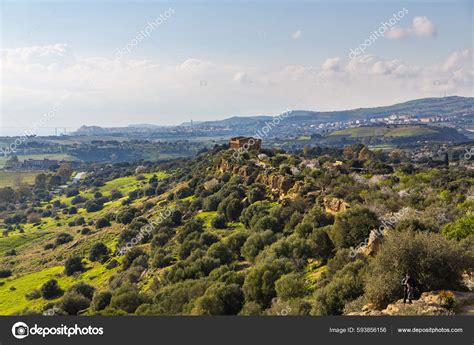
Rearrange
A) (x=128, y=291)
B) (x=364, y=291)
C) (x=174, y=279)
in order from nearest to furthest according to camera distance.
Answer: (x=364, y=291) < (x=128, y=291) < (x=174, y=279)

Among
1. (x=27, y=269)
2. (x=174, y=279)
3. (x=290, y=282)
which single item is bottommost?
(x=27, y=269)

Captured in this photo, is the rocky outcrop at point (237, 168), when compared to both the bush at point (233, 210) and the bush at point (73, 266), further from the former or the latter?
the bush at point (73, 266)

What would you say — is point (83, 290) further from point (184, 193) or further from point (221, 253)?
point (184, 193)

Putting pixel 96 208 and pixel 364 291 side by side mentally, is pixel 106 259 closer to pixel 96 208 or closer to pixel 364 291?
pixel 364 291

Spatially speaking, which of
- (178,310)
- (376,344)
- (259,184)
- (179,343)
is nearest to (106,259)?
(259,184)

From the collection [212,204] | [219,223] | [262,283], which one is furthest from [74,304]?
[212,204]

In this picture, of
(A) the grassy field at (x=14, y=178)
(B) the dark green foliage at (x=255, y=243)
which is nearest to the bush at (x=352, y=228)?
(B) the dark green foliage at (x=255, y=243)

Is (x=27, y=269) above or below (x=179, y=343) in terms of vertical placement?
below
